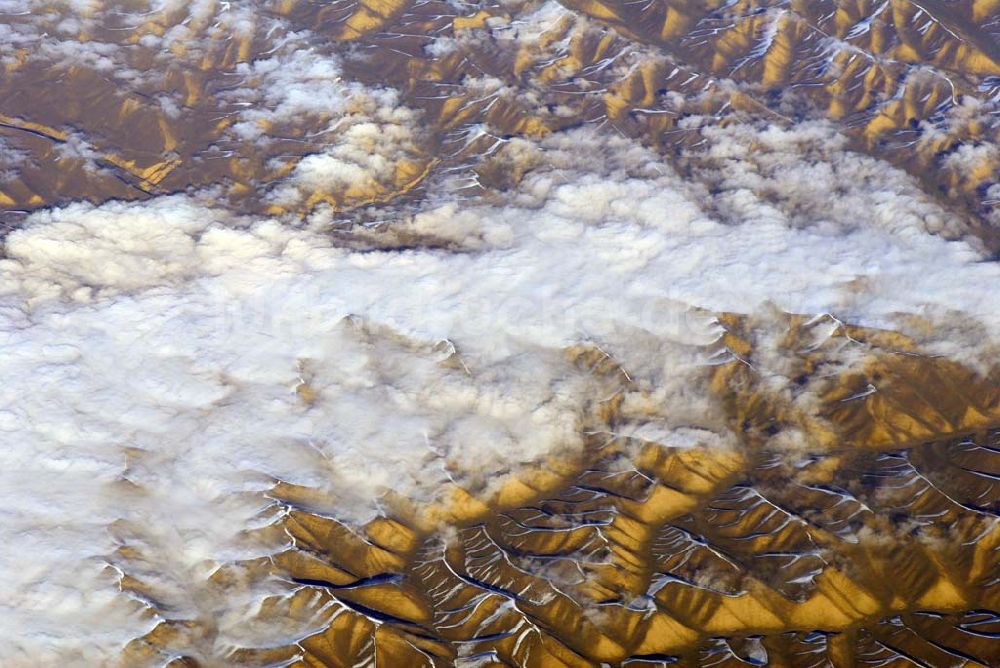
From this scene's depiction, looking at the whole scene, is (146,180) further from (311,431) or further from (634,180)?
(634,180)

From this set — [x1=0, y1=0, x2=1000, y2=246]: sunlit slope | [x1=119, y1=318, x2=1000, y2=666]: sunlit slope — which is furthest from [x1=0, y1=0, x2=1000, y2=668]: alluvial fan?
[x1=0, y1=0, x2=1000, y2=246]: sunlit slope

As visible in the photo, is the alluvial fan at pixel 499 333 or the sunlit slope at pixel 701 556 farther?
the alluvial fan at pixel 499 333

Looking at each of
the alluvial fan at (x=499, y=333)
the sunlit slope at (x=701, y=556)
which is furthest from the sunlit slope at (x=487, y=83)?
the sunlit slope at (x=701, y=556)

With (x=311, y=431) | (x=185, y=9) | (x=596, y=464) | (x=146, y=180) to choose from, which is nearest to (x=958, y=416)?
(x=596, y=464)

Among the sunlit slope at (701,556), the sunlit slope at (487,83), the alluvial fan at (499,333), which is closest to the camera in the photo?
the sunlit slope at (701,556)

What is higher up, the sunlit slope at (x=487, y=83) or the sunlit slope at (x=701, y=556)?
the sunlit slope at (x=487, y=83)

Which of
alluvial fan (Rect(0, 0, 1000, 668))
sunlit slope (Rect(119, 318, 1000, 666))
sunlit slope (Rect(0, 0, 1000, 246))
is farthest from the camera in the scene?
sunlit slope (Rect(0, 0, 1000, 246))

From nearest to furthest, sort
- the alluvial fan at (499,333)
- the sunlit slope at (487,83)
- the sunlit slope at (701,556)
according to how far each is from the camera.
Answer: the sunlit slope at (701,556), the alluvial fan at (499,333), the sunlit slope at (487,83)

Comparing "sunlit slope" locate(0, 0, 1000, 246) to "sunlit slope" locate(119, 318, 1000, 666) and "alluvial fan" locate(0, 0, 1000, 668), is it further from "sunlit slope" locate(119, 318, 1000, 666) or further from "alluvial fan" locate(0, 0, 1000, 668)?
"sunlit slope" locate(119, 318, 1000, 666)

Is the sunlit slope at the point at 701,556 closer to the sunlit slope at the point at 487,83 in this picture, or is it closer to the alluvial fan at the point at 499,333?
the alluvial fan at the point at 499,333
